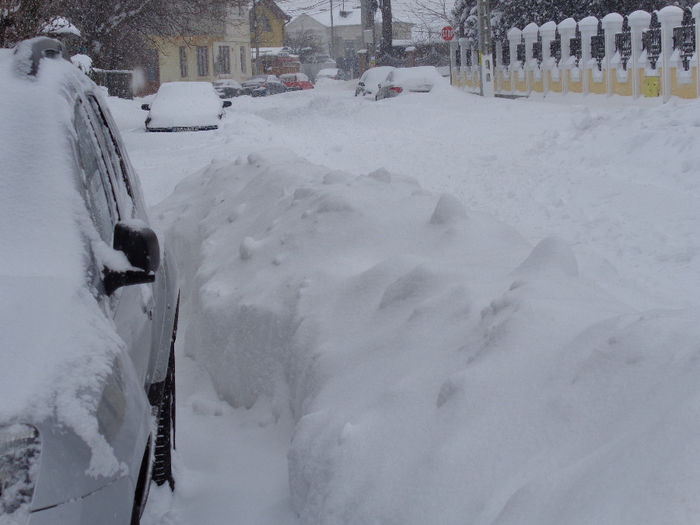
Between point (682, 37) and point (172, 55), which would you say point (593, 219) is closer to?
point (682, 37)

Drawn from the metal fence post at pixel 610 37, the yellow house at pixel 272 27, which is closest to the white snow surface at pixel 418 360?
the metal fence post at pixel 610 37

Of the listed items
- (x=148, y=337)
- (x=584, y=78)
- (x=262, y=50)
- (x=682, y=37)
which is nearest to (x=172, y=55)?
(x=262, y=50)

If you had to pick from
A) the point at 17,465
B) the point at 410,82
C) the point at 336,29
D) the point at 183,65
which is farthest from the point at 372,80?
the point at 336,29

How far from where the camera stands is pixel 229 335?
5332 millimetres

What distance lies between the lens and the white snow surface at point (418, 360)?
8.28 feet

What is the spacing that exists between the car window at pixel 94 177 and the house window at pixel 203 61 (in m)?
64.9

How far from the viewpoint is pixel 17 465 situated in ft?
6.40

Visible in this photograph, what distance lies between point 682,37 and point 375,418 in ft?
60.3

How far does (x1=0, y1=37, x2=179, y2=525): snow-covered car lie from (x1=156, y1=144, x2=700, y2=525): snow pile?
0.74 meters

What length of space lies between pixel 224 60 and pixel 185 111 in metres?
49.3

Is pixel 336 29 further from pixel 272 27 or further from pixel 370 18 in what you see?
pixel 370 18

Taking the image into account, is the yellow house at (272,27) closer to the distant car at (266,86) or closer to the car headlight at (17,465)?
the distant car at (266,86)

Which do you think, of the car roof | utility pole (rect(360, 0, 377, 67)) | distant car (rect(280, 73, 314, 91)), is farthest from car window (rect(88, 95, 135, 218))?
distant car (rect(280, 73, 314, 91))

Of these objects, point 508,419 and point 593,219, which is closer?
point 508,419
